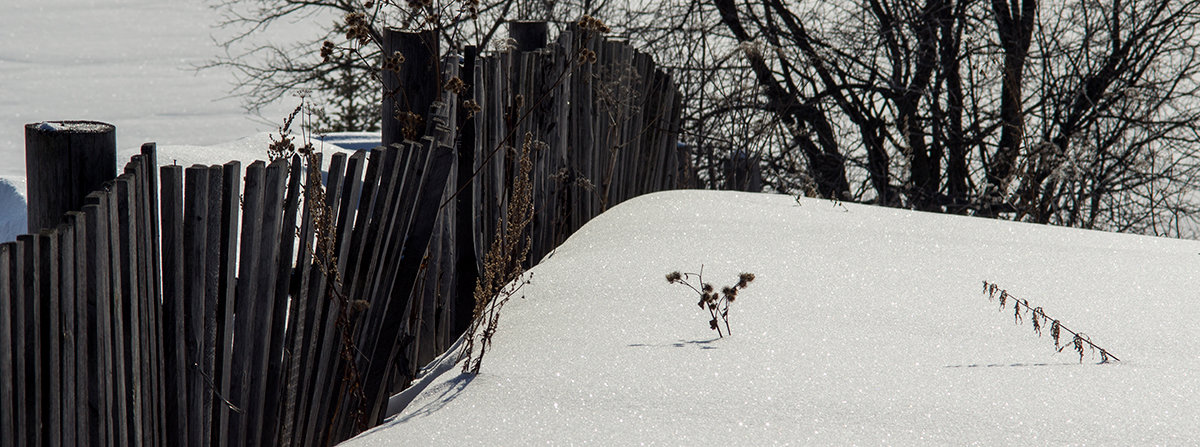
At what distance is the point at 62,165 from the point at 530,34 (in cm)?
227

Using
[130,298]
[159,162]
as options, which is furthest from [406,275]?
[159,162]

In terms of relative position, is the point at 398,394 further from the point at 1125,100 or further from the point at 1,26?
the point at 1,26

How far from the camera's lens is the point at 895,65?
7344 mm

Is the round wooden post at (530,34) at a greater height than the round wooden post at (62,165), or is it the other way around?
the round wooden post at (530,34)

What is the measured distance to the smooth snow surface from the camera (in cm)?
203

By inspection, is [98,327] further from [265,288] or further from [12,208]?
[12,208]

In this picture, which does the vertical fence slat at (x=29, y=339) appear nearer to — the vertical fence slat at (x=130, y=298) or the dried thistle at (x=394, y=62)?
the vertical fence slat at (x=130, y=298)

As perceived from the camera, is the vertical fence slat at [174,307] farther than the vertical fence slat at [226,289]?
No

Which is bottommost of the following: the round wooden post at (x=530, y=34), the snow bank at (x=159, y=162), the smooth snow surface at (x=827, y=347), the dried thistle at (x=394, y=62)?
the smooth snow surface at (x=827, y=347)

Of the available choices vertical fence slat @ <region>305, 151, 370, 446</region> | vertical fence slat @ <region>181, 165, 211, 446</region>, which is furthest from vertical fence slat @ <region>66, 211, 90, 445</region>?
vertical fence slat @ <region>305, 151, 370, 446</region>

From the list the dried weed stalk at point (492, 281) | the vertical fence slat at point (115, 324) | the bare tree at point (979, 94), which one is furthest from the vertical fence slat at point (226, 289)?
the bare tree at point (979, 94)

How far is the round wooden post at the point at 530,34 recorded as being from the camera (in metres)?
3.79

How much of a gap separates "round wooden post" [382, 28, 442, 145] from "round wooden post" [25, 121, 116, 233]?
101 cm

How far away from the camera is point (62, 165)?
1.73 m
